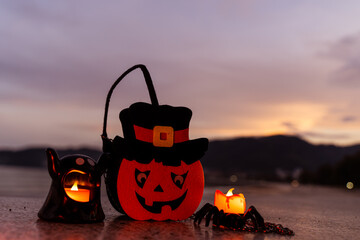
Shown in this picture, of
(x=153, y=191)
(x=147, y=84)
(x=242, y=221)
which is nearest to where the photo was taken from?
(x=242, y=221)

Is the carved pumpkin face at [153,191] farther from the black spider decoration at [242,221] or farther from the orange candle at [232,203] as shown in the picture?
the orange candle at [232,203]

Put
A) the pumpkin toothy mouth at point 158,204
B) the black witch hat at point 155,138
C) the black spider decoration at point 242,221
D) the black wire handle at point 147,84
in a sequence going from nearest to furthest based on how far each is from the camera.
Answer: the black spider decoration at point 242,221 → the pumpkin toothy mouth at point 158,204 → the black witch hat at point 155,138 → the black wire handle at point 147,84

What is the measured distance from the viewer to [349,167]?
121 ft

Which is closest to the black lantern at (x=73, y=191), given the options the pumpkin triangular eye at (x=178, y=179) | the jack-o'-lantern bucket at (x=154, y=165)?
the jack-o'-lantern bucket at (x=154, y=165)

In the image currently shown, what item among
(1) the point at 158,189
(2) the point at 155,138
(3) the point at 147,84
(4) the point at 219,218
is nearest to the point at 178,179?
(1) the point at 158,189

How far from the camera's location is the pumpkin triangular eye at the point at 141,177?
6.73m

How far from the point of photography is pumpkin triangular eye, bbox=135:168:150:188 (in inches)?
265

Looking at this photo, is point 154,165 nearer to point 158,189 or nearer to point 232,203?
point 158,189

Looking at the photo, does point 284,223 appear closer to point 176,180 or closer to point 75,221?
point 176,180

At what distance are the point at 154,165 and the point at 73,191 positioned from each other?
1326 mm

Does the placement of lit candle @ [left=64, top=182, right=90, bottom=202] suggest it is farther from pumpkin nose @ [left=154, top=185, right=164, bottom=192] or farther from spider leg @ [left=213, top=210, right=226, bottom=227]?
spider leg @ [left=213, top=210, right=226, bottom=227]

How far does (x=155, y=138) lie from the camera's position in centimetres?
693

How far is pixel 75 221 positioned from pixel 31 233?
1003 mm

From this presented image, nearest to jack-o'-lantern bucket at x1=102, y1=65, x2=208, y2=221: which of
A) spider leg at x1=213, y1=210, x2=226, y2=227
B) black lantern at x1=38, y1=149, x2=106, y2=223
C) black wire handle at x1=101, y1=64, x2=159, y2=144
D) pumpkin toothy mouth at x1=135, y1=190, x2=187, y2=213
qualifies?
pumpkin toothy mouth at x1=135, y1=190, x2=187, y2=213
